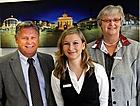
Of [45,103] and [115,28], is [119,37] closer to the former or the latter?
[115,28]

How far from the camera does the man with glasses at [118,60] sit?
2.16m

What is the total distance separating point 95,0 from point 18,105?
2116 millimetres

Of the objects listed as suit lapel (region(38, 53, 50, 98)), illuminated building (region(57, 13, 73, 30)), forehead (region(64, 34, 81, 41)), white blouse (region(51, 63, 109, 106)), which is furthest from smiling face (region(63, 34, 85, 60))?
illuminated building (region(57, 13, 73, 30))

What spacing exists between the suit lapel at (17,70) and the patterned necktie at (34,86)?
68mm

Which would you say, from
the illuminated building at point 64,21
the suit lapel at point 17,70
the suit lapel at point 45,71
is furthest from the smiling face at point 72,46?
the illuminated building at point 64,21

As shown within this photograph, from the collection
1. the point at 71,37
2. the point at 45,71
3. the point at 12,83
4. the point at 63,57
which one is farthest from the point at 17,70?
the point at 71,37

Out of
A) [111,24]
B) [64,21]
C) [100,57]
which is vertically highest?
[64,21]

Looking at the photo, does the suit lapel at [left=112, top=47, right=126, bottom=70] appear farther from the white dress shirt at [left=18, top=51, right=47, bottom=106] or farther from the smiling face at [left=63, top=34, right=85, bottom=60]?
the white dress shirt at [left=18, top=51, right=47, bottom=106]

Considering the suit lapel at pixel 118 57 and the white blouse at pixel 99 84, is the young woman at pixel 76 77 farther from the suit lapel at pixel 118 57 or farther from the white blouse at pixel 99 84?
the suit lapel at pixel 118 57

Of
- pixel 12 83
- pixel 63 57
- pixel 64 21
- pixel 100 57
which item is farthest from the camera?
pixel 64 21

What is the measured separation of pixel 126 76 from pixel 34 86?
75 centimetres

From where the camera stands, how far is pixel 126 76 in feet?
7.13

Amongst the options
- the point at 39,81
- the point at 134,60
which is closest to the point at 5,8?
the point at 39,81

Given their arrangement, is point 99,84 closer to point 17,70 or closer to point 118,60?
point 118,60
